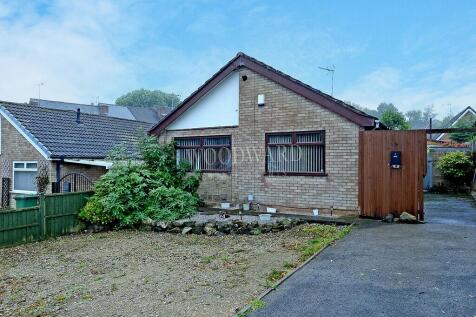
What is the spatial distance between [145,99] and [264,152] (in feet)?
277

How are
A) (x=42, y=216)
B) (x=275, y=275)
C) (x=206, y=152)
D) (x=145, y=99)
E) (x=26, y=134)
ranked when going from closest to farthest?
(x=275, y=275)
(x=42, y=216)
(x=206, y=152)
(x=26, y=134)
(x=145, y=99)

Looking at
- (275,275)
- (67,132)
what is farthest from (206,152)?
(275,275)

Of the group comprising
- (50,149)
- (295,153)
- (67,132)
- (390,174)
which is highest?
(67,132)

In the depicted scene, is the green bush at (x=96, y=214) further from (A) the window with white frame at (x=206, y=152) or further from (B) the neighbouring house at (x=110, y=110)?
(B) the neighbouring house at (x=110, y=110)

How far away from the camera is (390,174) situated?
10406 mm

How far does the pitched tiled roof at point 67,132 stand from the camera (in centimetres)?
1609

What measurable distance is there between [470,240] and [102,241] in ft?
29.5

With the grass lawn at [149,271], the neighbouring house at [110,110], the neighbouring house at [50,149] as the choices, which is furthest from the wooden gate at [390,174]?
the neighbouring house at [110,110]

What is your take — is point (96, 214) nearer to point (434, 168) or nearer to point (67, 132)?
point (67, 132)

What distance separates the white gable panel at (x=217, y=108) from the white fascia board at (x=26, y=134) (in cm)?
591

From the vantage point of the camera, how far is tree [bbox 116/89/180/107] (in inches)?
3615

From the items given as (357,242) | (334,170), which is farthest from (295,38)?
(357,242)

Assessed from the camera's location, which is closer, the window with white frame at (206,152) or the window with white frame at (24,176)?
the window with white frame at (206,152)

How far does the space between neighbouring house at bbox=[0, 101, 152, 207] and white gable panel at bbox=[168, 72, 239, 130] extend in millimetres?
2340
